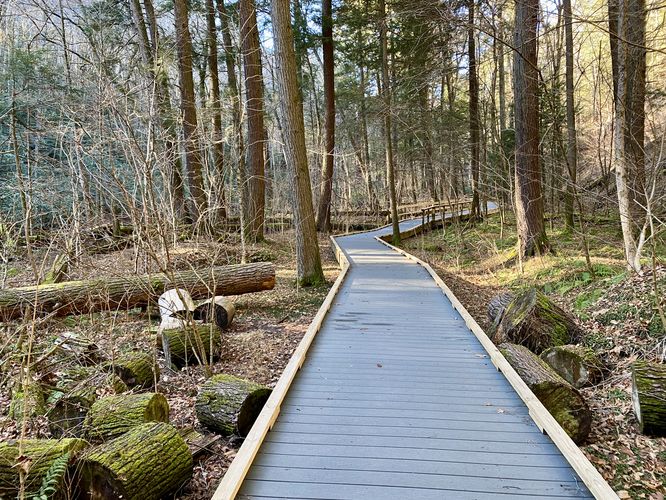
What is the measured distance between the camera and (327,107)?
708 inches

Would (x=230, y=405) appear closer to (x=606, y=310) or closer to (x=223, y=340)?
(x=223, y=340)

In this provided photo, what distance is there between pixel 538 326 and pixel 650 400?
6.40 feet

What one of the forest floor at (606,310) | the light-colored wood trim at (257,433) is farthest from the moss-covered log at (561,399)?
the light-colored wood trim at (257,433)

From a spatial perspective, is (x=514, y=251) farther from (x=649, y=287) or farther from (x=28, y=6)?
(x=28, y=6)

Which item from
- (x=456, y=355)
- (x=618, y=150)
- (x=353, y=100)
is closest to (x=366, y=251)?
(x=618, y=150)

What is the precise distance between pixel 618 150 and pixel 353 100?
18.0m

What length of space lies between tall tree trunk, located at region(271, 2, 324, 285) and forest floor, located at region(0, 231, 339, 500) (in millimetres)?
1081

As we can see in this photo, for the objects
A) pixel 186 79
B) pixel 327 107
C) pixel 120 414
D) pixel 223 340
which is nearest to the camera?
pixel 120 414

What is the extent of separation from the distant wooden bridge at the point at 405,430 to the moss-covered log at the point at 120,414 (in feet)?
3.64

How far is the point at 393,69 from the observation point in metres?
17.8

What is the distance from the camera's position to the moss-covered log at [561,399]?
4.00 metres

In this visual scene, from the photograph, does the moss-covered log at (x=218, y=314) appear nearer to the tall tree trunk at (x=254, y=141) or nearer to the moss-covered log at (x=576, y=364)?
the moss-covered log at (x=576, y=364)

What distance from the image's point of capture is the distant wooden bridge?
2.86m

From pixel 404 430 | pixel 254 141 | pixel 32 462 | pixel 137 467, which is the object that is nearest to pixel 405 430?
pixel 404 430
